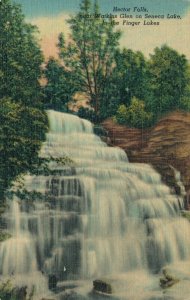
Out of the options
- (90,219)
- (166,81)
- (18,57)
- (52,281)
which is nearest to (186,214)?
(90,219)

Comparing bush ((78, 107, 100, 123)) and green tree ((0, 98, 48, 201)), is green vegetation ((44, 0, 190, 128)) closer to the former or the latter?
bush ((78, 107, 100, 123))

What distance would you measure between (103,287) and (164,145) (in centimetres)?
146

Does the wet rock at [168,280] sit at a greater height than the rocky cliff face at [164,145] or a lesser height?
lesser

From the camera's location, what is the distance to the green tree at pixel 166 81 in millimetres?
6086

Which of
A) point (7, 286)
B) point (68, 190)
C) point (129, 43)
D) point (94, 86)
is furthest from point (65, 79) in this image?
point (7, 286)

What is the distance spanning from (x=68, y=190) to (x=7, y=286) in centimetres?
100

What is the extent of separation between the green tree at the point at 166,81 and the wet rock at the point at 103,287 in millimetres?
1670

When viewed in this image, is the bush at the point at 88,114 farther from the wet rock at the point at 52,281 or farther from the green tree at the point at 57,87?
the wet rock at the point at 52,281

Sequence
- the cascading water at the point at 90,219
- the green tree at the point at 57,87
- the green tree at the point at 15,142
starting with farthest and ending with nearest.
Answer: the green tree at the point at 57,87, the green tree at the point at 15,142, the cascading water at the point at 90,219

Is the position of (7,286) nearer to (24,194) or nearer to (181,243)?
(24,194)

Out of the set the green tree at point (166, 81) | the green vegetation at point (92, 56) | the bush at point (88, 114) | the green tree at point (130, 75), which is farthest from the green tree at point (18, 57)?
the green tree at point (166, 81)

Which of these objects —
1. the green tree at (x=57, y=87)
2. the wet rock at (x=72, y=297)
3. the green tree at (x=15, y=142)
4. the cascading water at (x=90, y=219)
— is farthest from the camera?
the green tree at (x=57, y=87)

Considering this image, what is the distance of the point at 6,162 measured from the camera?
5.85 metres

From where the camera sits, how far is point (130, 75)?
6188 millimetres
